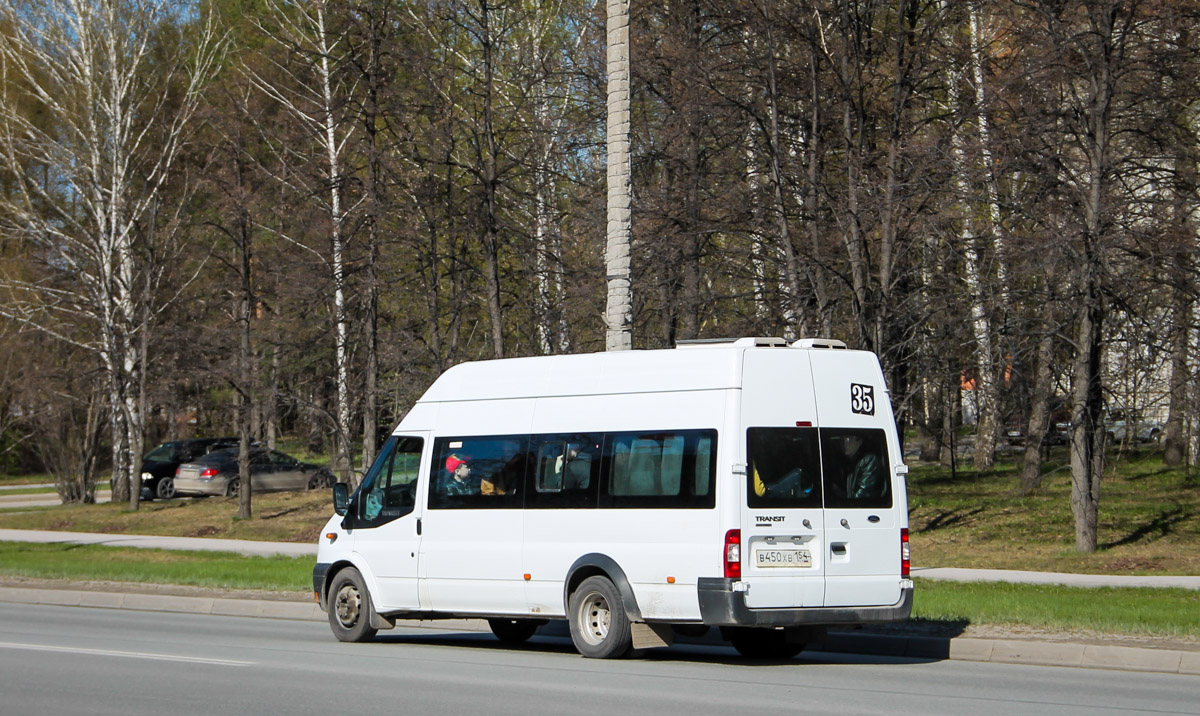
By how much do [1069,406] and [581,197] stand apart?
11.3 metres

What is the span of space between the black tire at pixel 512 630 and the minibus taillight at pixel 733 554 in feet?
12.1

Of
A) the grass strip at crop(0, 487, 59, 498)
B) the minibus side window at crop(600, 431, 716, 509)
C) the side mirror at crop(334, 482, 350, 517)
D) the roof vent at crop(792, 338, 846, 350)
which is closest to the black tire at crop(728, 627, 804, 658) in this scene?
the minibus side window at crop(600, 431, 716, 509)

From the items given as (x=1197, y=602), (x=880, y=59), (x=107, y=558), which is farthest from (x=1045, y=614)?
(x=107, y=558)

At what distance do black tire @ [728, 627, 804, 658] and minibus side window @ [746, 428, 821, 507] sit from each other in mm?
1634

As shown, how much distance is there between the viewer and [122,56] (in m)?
35.6

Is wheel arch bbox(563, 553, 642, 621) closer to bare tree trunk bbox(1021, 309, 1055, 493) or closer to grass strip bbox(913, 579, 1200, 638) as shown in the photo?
grass strip bbox(913, 579, 1200, 638)

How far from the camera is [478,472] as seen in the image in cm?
1230

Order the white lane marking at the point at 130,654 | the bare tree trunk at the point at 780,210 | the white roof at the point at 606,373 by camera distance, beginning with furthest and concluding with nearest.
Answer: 1. the bare tree trunk at the point at 780,210
2. the white lane marking at the point at 130,654
3. the white roof at the point at 606,373

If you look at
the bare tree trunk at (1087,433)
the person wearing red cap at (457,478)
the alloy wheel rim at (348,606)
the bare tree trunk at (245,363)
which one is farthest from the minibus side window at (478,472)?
the bare tree trunk at (245,363)

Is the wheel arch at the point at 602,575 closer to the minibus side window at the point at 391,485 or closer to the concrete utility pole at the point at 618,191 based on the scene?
the minibus side window at the point at 391,485

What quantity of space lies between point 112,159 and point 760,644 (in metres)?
29.1

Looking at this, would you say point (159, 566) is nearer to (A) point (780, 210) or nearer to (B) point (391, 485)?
(B) point (391, 485)

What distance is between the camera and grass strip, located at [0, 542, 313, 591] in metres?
18.2

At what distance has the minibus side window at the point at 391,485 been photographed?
1284 centimetres
